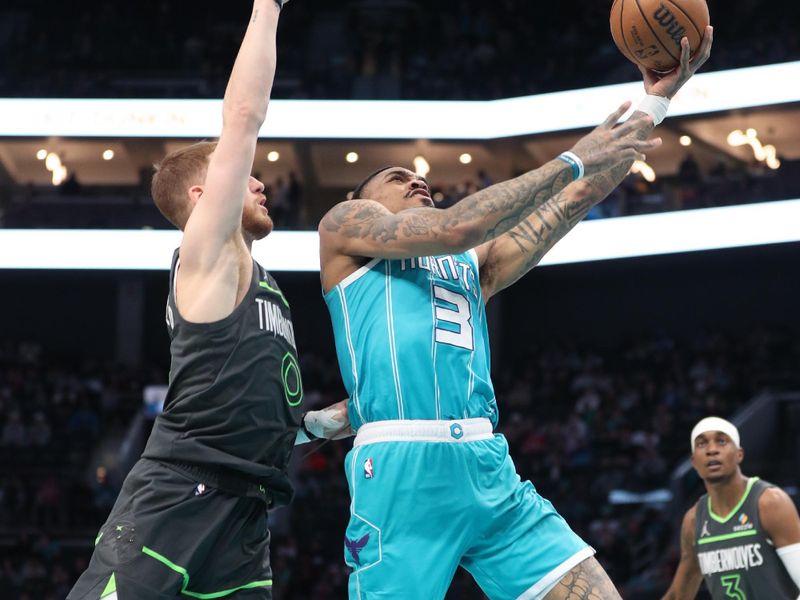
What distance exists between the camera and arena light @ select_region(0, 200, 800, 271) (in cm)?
1988

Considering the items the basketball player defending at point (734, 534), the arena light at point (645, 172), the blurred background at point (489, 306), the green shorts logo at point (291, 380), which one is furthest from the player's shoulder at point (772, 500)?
the arena light at point (645, 172)

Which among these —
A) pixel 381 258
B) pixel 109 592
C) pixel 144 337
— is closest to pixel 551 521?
pixel 381 258

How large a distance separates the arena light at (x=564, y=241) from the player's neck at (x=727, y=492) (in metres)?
13.9

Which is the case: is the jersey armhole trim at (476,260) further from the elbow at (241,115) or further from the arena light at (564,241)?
the arena light at (564,241)

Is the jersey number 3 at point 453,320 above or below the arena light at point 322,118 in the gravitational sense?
below

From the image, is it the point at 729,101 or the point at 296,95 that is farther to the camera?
the point at 296,95

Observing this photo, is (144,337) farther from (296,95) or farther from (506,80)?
(506,80)

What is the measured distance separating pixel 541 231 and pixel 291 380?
1.39 m

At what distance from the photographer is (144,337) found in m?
25.2

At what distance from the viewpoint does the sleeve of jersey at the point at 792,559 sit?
6121 millimetres

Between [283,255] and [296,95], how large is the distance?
11.7 ft

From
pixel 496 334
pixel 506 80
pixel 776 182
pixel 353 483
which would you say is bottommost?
pixel 353 483

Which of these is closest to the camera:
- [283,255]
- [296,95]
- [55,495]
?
[55,495]

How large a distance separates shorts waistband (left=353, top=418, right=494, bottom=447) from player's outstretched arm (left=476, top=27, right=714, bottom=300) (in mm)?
651
